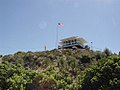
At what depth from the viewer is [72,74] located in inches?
2456

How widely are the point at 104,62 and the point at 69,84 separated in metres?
8.06

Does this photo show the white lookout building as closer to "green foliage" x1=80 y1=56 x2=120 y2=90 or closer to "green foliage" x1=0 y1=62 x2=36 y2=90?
"green foliage" x1=0 y1=62 x2=36 y2=90

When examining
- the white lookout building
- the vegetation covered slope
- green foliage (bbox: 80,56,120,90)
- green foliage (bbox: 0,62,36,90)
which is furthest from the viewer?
the white lookout building

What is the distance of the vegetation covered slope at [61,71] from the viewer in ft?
140

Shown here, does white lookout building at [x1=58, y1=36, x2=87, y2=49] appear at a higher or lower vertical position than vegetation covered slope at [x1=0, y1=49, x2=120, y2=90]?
higher

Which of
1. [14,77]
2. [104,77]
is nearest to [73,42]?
[14,77]

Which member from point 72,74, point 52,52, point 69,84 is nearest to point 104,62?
point 69,84

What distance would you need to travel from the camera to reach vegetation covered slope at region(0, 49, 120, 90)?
42656 mm

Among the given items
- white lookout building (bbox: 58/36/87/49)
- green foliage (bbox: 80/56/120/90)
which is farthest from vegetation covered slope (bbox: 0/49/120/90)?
white lookout building (bbox: 58/36/87/49)

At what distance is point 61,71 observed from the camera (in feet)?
202

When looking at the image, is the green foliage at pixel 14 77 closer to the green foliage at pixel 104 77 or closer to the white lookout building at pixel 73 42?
the green foliage at pixel 104 77

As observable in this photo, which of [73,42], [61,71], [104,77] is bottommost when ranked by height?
[104,77]

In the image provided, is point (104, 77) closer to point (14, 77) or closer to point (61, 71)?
point (14, 77)

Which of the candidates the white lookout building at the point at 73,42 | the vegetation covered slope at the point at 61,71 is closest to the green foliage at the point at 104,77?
the vegetation covered slope at the point at 61,71
